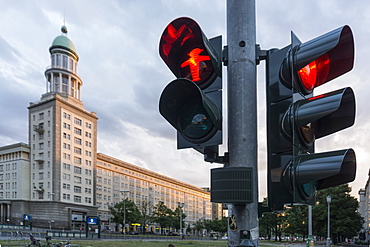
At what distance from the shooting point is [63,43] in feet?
301

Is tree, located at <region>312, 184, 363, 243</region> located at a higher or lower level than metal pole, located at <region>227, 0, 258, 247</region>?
lower

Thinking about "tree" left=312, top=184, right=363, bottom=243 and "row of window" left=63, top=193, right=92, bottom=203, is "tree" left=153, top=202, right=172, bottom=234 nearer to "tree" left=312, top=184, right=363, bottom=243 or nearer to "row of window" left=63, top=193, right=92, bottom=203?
"row of window" left=63, top=193, right=92, bottom=203

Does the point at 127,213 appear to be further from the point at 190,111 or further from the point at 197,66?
the point at 190,111

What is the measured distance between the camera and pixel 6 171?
87688 mm

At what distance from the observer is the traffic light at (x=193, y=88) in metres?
3.42

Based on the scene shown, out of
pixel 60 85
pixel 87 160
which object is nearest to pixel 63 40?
pixel 60 85

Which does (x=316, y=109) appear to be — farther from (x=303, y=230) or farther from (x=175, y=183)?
(x=175, y=183)

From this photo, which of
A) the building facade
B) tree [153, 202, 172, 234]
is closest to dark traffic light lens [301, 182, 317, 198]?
the building facade

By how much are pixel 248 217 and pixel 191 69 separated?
5.69 feet

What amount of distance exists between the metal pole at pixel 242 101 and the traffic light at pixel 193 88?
7.1 inches

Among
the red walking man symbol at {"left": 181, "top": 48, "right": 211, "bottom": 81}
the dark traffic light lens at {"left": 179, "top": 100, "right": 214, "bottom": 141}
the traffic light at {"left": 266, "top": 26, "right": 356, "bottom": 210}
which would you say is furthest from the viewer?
the red walking man symbol at {"left": 181, "top": 48, "right": 211, "bottom": 81}

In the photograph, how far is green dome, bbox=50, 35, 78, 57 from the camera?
90.9 metres

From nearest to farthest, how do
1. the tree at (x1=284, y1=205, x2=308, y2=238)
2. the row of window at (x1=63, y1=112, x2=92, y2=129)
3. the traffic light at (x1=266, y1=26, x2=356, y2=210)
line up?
the traffic light at (x1=266, y1=26, x2=356, y2=210) < the tree at (x1=284, y1=205, x2=308, y2=238) < the row of window at (x1=63, y1=112, x2=92, y2=129)

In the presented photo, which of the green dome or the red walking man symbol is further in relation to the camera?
the green dome
